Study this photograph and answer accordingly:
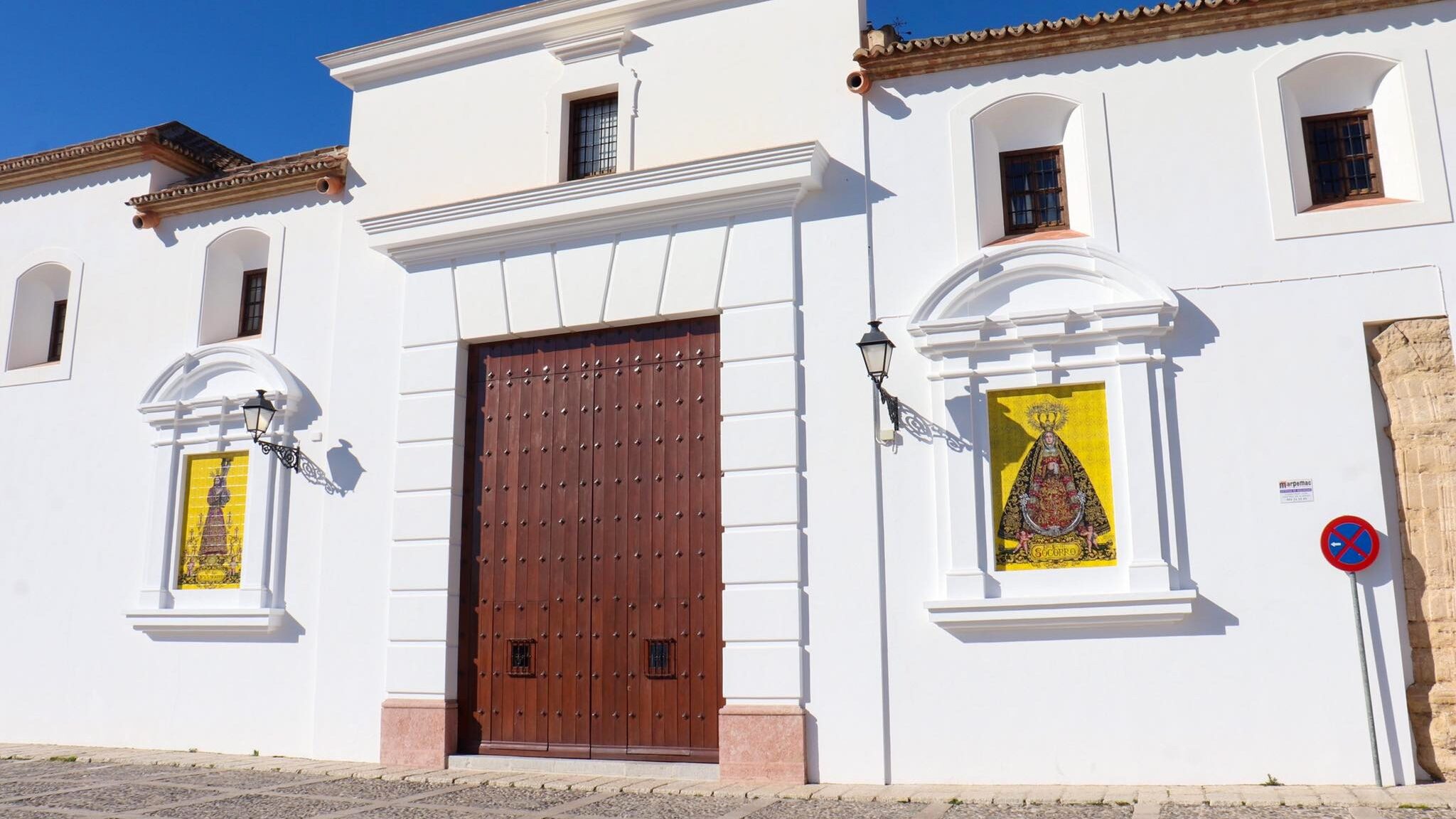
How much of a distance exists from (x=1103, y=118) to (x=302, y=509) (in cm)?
789

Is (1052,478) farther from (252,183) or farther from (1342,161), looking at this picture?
(252,183)

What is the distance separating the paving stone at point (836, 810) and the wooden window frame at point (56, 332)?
404 inches

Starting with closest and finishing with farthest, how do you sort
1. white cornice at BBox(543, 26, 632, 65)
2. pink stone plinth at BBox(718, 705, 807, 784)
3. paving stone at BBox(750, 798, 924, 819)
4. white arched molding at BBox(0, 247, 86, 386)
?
paving stone at BBox(750, 798, 924, 819), pink stone plinth at BBox(718, 705, 807, 784), white cornice at BBox(543, 26, 632, 65), white arched molding at BBox(0, 247, 86, 386)

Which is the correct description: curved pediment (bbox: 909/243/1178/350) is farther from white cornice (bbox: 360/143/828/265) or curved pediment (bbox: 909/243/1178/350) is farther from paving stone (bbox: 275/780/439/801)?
paving stone (bbox: 275/780/439/801)

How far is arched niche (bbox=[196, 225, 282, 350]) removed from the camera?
441 inches

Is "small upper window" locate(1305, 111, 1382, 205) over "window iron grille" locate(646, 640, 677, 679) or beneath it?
over

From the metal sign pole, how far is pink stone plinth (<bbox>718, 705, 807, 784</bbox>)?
3.83 meters

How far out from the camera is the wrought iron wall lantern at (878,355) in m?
8.23

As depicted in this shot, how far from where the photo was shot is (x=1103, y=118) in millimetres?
8648

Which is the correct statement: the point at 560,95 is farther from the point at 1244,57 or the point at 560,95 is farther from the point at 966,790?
the point at 966,790

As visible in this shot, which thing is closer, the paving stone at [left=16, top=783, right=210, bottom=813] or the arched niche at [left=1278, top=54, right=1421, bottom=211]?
the paving stone at [left=16, top=783, right=210, bottom=813]

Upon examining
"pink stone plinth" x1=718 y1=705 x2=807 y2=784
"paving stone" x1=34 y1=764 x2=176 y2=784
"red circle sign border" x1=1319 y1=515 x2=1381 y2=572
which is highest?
"red circle sign border" x1=1319 y1=515 x2=1381 y2=572

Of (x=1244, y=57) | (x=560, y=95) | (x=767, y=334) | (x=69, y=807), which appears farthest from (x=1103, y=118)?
(x=69, y=807)

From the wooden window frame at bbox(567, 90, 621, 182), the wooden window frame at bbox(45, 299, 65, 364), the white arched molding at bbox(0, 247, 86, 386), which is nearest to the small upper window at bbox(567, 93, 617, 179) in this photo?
the wooden window frame at bbox(567, 90, 621, 182)
